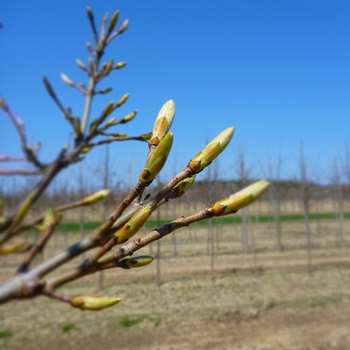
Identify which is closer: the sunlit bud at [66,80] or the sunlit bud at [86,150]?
the sunlit bud at [86,150]

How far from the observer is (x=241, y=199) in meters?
0.54

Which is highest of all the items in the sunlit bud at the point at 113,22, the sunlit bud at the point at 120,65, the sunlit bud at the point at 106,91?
the sunlit bud at the point at 113,22

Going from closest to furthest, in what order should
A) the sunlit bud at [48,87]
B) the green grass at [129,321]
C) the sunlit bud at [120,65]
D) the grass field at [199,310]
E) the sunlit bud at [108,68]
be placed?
the sunlit bud at [48,87]
the sunlit bud at [108,68]
the sunlit bud at [120,65]
the grass field at [199,310]
the green grass at [129,321]

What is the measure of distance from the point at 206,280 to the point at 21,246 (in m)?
8.44

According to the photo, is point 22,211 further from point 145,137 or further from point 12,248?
point 145,137

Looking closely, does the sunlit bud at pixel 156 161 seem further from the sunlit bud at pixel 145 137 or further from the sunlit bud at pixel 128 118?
the sunlit bud at pixel 128 118

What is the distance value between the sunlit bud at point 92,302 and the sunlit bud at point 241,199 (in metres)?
0.24

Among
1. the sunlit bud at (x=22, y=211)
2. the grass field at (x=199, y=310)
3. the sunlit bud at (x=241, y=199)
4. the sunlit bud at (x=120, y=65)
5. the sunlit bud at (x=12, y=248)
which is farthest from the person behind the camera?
the grass field at (x=199, y=310)

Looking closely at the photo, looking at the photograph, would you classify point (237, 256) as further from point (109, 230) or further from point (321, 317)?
point (109, 230)

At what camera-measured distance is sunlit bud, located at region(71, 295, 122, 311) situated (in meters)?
0.62

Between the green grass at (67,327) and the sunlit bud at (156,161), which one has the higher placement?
the sunlit bud at (156,161)

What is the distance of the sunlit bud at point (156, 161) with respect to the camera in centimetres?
54

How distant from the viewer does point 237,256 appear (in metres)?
12.0

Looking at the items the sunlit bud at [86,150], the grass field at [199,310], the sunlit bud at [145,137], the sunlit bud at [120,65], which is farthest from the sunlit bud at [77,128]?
the grass field at [199,310]
